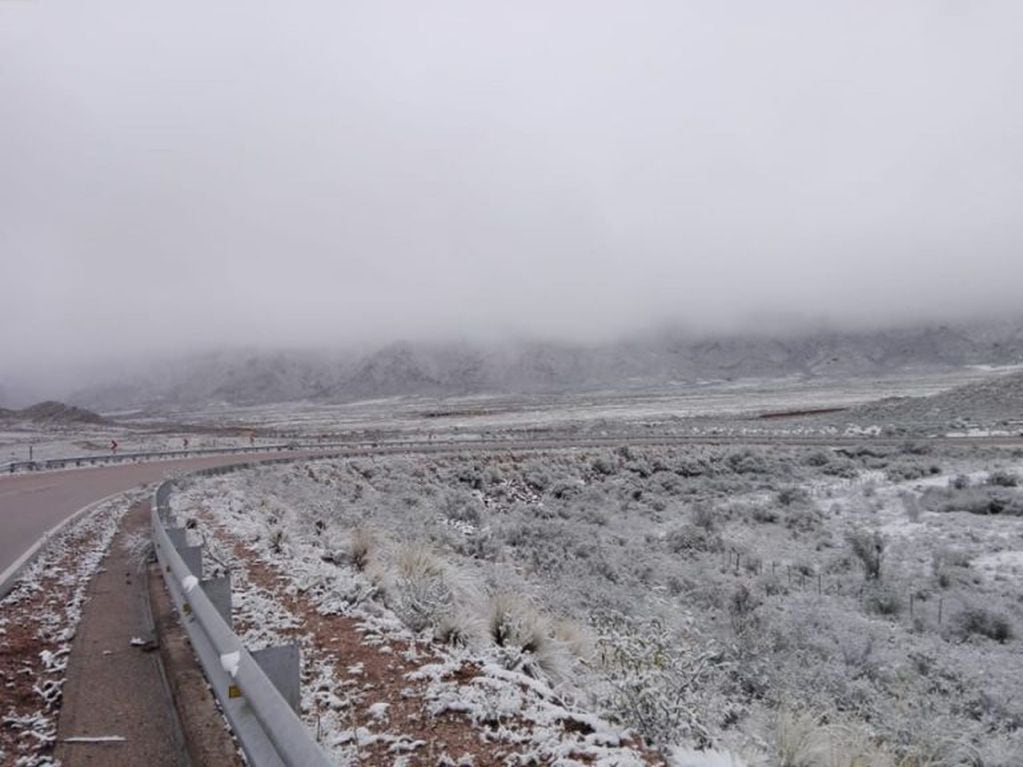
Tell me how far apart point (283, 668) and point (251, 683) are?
0.41m

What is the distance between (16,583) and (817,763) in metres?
10.5

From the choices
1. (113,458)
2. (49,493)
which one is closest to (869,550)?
(49,493)

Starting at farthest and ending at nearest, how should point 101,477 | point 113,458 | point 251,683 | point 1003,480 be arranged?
point 113,458, point 101,477, point 1003,480, point 251,683

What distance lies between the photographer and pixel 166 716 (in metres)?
5.35

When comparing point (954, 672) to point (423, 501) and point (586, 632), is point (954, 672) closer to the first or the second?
point (586, 632)

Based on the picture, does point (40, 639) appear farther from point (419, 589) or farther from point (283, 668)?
point (283, 668)

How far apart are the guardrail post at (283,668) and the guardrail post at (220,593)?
2.11 meters

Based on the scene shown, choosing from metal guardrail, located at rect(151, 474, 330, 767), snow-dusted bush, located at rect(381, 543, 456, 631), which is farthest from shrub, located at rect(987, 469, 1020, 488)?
metal guardrail, located at rect(151, 474, 330, 767)

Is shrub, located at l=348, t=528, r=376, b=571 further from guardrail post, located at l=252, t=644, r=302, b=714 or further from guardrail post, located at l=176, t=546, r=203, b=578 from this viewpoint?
guardrail post, located at l=252, t=644, r=302, b=714

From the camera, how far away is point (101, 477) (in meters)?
29.7

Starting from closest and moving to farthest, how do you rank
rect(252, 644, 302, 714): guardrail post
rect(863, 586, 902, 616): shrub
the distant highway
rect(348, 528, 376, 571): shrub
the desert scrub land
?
rect(252, 644, 302, 714): guardrail post, the desert scrub land, rect(348, 528, 376, 571): shrub, rect(863, 586, 902, 616): shrub, the distant highway

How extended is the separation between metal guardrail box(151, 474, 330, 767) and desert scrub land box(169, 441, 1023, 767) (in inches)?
79.3

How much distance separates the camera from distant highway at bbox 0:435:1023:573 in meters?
15.7

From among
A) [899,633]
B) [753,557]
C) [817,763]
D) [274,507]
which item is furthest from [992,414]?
[817,763]
